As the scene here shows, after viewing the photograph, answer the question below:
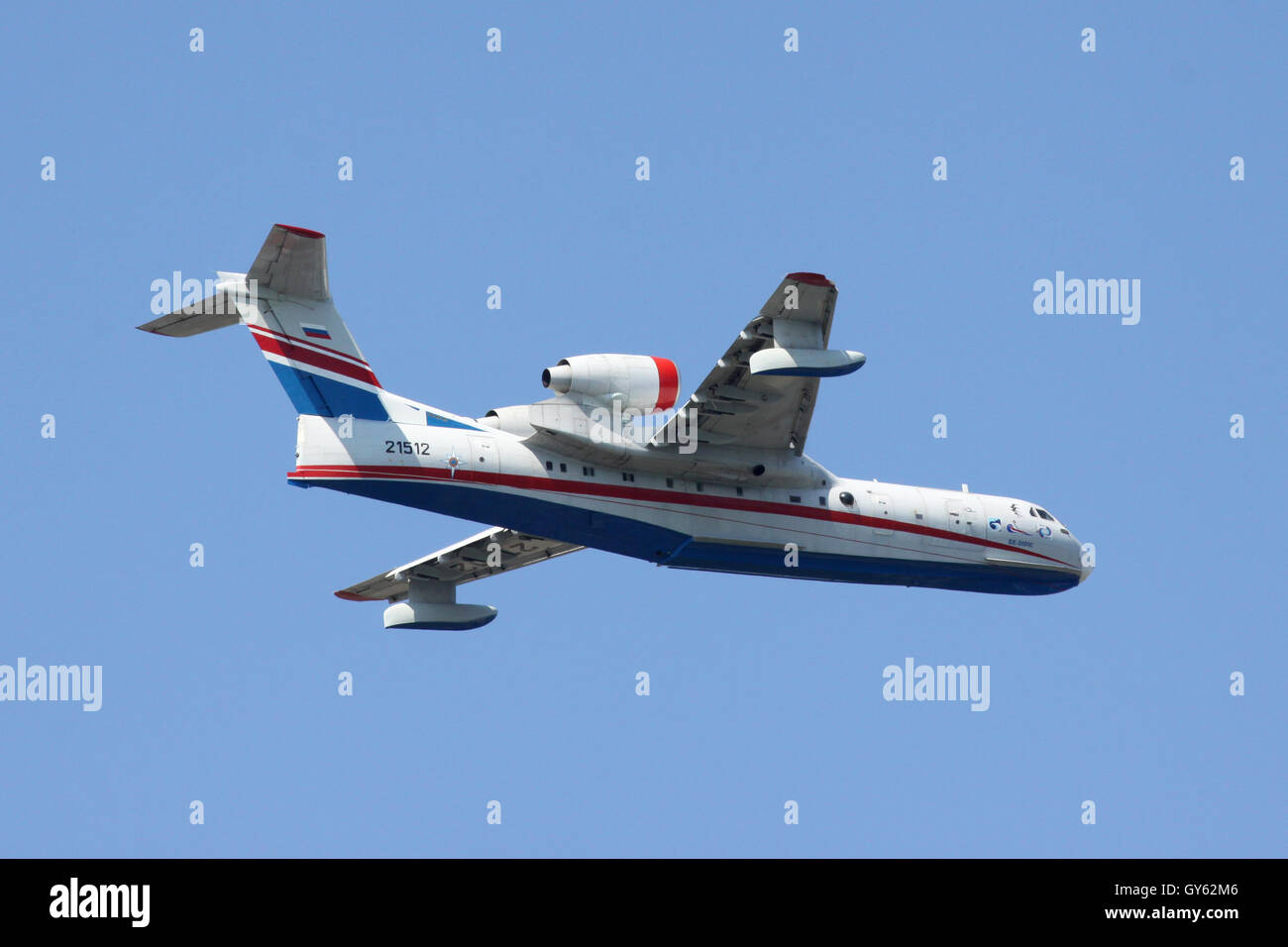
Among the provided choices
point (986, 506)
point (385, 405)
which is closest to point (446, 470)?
point (385, 405)

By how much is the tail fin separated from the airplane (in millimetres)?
24

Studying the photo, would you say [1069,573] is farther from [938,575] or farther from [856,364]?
[856,364]

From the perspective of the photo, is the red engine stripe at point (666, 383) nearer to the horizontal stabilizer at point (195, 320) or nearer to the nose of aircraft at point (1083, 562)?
the horizontal stabilizer at point (195, 320)

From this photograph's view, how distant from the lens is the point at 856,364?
94.1 ft

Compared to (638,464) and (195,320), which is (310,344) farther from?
(638,464)

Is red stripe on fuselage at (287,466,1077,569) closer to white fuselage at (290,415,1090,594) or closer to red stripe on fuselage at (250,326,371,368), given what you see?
white fuselage at (290,415,1090,594)

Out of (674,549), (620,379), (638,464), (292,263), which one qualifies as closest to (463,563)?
(674,549)

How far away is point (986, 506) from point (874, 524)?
297 cm

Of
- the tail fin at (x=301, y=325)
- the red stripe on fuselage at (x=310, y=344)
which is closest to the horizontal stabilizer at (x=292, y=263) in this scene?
the tail fin at (x=301, y=325)

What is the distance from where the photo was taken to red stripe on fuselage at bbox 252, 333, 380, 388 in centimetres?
2794

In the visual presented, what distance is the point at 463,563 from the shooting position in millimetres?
35375

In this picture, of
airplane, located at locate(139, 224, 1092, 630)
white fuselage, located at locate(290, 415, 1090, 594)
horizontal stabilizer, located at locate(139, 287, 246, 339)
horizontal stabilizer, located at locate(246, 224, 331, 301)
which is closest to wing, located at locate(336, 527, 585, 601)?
airplane, located at locate(139, 224, 1092, 630)

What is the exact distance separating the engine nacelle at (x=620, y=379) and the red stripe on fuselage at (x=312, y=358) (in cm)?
306

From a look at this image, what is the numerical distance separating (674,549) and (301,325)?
7.58 m
